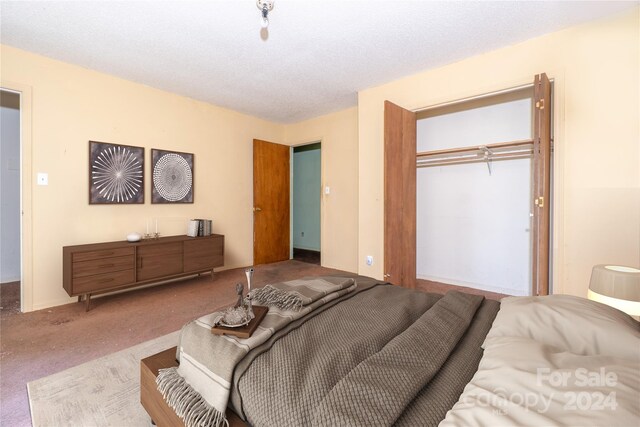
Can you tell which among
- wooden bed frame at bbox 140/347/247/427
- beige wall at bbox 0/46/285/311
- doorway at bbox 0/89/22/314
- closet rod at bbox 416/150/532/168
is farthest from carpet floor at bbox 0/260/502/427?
closet rod at bbox 416/150/532/168

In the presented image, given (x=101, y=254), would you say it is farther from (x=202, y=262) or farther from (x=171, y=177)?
(x=171, y=177)

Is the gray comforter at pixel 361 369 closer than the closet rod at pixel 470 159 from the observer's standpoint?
Yes

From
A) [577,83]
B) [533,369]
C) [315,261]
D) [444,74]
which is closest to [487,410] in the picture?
[533,369]

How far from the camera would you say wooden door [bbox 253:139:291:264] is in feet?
15.4

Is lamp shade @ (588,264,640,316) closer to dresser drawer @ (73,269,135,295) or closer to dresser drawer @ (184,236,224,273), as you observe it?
dresser drawer @ (184,236,224,273)

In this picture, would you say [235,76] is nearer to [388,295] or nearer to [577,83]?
[388,295]

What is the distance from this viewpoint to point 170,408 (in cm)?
111

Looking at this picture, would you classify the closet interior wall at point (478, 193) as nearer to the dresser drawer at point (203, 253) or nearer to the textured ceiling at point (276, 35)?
the textured ceiling at point (276, 35)

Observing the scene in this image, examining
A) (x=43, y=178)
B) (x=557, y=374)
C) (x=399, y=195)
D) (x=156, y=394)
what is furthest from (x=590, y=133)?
(x=43, y=178)

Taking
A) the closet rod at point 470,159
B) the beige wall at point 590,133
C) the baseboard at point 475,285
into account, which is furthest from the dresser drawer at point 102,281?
the beige wall at point 590,133

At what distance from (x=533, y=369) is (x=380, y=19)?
2.49 meters

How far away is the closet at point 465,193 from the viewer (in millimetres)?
2994

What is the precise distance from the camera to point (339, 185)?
177 inches

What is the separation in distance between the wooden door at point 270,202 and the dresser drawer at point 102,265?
1.97m
